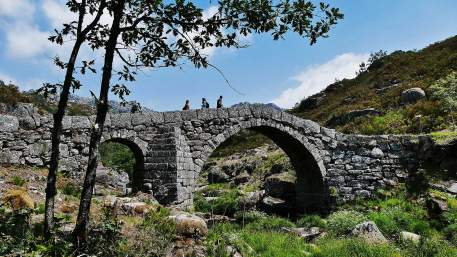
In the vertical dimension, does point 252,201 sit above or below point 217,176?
below

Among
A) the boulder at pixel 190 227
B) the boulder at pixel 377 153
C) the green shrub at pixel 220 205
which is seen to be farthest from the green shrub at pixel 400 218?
the boulder at pixel 190 227

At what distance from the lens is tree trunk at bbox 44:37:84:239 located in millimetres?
6887

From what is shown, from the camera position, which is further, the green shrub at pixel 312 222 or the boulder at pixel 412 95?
the boulder at pixel 412 95

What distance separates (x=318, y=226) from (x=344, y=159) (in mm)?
3494

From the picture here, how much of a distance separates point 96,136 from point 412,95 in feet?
89.3

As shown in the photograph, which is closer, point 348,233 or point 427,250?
point 427,250

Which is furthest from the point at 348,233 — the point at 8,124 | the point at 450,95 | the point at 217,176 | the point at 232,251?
the point at 217,176

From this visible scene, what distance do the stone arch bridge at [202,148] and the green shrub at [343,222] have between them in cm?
239

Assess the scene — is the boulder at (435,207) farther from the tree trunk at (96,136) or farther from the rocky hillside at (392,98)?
the tree trunk at (96,136)

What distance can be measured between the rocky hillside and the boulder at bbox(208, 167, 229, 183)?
8.29 metres

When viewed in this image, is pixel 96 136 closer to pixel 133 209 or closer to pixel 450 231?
pixel 133 209

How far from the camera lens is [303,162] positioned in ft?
59.3

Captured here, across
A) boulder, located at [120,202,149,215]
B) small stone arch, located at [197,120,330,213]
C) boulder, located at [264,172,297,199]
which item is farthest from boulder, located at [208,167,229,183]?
boulder, located at [120,202,149,215]

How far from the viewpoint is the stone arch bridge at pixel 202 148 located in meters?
12.4
